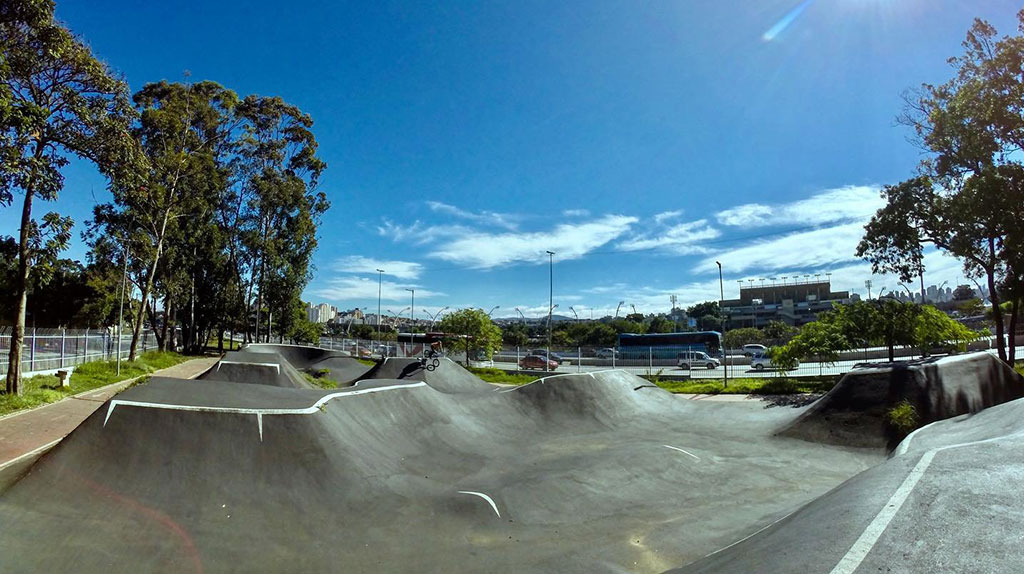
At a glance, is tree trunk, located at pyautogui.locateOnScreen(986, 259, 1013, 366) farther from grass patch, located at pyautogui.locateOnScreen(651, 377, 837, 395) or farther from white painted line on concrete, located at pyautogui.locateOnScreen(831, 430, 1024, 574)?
white painted line on concrete, located at pyautogui.locateOnScreen(831, 430, 1024, 574)

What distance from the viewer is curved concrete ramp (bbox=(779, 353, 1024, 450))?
12.2 meters

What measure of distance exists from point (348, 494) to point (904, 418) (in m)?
12.5

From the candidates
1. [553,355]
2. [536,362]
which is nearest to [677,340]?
[553,355]

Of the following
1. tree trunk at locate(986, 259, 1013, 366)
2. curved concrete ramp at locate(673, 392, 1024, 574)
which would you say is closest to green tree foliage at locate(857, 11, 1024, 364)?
tree trunk at locate(986, 259, 1013, 366)

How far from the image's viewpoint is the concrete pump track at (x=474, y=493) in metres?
3.50

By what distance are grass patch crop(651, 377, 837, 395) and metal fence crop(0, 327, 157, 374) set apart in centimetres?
2496

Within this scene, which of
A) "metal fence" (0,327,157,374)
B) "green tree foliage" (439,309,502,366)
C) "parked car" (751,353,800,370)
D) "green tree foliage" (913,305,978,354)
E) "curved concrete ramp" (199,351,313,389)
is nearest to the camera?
"metal fence" (0,327,157,374)

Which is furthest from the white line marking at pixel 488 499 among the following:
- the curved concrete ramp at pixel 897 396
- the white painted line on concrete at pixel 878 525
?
the curved concrete ramp at pixel 897 396

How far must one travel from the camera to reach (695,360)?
106 feet

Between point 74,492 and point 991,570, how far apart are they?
9.65 metres

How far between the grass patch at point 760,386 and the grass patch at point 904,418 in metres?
9.53

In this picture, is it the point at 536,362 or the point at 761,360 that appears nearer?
the point at 536,362

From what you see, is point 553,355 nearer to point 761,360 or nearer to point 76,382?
point 761,360

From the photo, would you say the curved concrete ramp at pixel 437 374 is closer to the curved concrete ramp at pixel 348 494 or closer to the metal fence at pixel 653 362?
the curved concrete ramp at pixel 348 494
